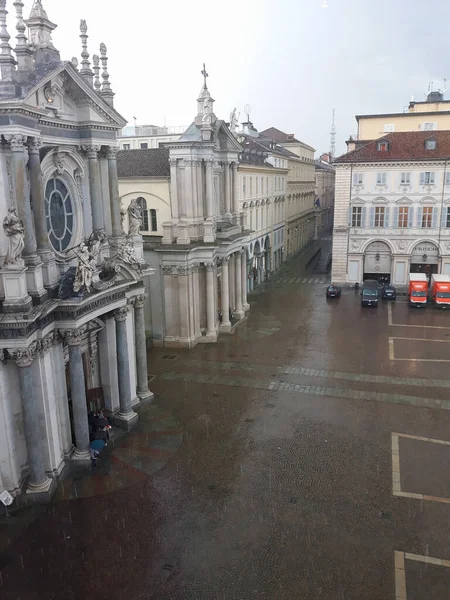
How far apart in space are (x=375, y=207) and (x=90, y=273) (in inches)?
1713

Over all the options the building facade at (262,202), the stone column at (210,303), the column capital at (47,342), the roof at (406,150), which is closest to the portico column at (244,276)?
the building facade at (262,202)

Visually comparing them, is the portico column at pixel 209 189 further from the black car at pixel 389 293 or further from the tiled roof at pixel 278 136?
the tiled roof at pixel 278 136

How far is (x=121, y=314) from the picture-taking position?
80.2 ft

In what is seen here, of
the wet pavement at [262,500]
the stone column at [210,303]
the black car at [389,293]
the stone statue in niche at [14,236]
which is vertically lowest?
the wet pavement at [262,500]

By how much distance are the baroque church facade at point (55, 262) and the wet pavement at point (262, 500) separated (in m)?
2.43

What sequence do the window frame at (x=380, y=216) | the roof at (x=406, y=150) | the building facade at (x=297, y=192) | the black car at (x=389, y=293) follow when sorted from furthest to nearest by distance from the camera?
the building facade at (x=297, y=192), the window frame at (x=380, y=216), the roof at (x=406, y=150), the black car at (x=389, y=293)

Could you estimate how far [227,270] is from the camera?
140 ft

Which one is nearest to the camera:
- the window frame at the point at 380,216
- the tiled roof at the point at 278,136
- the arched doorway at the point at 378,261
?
the window frame at the point at 380,216

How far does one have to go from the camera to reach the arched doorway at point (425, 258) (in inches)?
2233

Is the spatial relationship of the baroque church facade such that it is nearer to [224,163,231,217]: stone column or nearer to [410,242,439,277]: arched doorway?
[224,163,231,217]: stone column

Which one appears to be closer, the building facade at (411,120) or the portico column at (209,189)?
the portico column at (209,189)

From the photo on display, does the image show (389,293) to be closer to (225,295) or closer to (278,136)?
(225,295)

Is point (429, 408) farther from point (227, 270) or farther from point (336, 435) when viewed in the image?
point (227, 270)

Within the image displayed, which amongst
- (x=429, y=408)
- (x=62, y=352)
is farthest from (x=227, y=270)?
(x=62, y=352)
